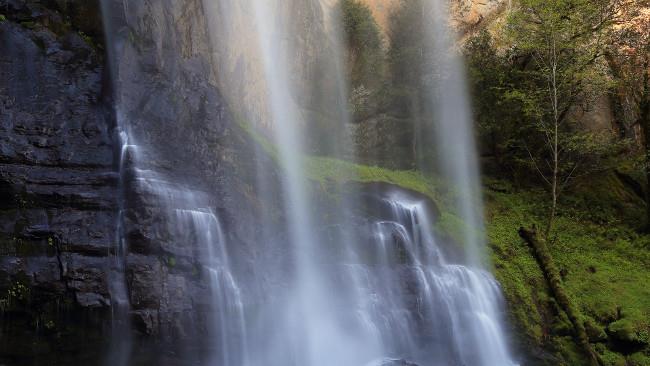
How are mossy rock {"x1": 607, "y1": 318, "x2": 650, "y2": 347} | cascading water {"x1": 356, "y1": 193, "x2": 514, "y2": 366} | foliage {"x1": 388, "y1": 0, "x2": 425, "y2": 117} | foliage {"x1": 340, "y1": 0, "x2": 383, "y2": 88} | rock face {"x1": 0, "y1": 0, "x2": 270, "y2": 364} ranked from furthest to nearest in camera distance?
foliage {"x1": 340, "y1": 0, "x2": 383, "y2": 88}, foliage {"x1": 388, "y1": 0, "x2": 425, "y2": 117}, mossy rock {"x1": 607, "y1": 318, "x2": 650, "y2": 347}, cascading water {"x1": 356, "y1": 193, "x2": 514, "y2": 366}, rock face {"x1": 0, "y1": 0, "x2": 270, "y2": 364}

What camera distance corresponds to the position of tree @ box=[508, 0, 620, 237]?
698 inches

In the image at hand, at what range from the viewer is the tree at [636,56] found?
18.9 metres

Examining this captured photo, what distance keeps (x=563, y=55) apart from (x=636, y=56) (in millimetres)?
2983

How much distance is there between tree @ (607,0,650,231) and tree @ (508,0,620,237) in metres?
0.55

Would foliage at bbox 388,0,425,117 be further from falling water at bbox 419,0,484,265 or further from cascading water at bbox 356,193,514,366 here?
cascading water at bbox 356,193,514,366

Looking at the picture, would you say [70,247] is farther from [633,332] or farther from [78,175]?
[633,332]

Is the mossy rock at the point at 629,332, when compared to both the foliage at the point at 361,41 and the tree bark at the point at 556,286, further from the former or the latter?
the foliage at the point at 361,41

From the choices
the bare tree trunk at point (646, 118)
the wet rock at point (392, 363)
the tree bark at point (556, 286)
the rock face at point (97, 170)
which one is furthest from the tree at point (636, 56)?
the rock face at point (97, 170)

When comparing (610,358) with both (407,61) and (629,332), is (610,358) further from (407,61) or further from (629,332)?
(407,61)

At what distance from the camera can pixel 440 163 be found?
70.3ft

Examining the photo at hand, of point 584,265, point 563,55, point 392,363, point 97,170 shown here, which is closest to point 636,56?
point 563,55

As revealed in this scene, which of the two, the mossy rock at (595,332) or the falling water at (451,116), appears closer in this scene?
the mossy rock at (595,332)

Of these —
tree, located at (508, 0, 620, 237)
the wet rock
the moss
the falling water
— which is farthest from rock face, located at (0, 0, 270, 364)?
tree, located at (508, 0, 620, 237)

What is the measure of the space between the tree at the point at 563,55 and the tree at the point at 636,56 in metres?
0.55
